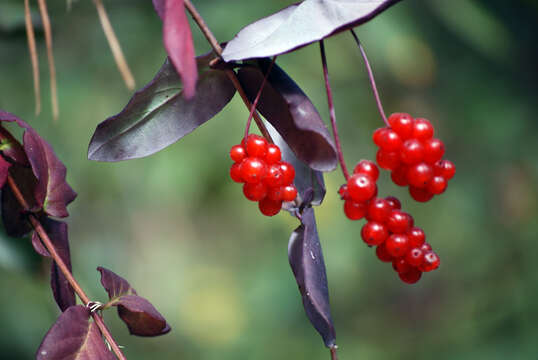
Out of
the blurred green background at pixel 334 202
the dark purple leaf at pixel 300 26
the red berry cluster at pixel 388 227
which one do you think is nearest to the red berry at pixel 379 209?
the red berry cluster at pixel 388 227

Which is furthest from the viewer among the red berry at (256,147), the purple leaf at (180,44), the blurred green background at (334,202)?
the blurred green background at (334,202)

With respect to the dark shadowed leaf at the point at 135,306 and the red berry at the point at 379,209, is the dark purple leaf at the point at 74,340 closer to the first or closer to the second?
the dark shadowed leaf at the point at 135,306

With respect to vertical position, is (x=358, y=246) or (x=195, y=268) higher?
(x=195, y=268)

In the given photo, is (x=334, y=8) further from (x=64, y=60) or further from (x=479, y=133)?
(x=479, y=133)

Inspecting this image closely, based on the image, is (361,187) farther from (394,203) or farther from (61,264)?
(61,264)

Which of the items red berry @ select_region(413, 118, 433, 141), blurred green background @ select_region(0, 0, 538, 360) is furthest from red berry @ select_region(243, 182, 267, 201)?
blurred green background @ select_region(0, 0, 538, 360)

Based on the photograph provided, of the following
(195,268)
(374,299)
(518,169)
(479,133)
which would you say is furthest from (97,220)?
(518,169)

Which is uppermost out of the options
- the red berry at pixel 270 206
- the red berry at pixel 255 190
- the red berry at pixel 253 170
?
the red berry at pixel 253 170
